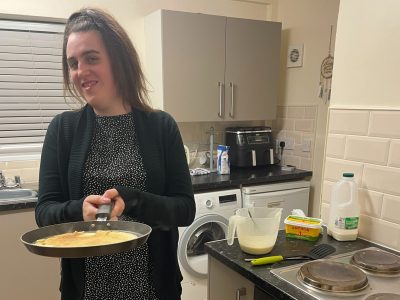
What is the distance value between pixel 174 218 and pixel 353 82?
81 centimetres

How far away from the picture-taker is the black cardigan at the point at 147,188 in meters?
0.99

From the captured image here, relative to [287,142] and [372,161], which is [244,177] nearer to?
[287,142]

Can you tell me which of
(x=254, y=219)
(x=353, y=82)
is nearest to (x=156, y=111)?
(x=254, y=219)

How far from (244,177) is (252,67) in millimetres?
914

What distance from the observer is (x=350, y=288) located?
35.7 inches

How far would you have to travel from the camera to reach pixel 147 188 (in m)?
1.07

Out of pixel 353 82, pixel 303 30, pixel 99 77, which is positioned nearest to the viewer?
pixel 99 77

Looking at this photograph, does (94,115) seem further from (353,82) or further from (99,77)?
(353,82)

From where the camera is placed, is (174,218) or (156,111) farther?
(156,111)

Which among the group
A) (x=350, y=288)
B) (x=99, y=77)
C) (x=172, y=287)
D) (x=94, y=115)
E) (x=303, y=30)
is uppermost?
(x=303, y=30)

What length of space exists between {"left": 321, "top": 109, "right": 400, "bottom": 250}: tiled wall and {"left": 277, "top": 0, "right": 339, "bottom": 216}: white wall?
162 centimetres

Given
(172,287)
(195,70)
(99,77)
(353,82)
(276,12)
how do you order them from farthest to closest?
(276,12) < (195,70) < (353,82) < (172,287) < (99,77)

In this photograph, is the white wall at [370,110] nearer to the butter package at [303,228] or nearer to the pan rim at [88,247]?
the butter package at [303,228]

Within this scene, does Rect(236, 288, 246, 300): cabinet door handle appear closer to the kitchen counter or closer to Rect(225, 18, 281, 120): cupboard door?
the kitchen counter
